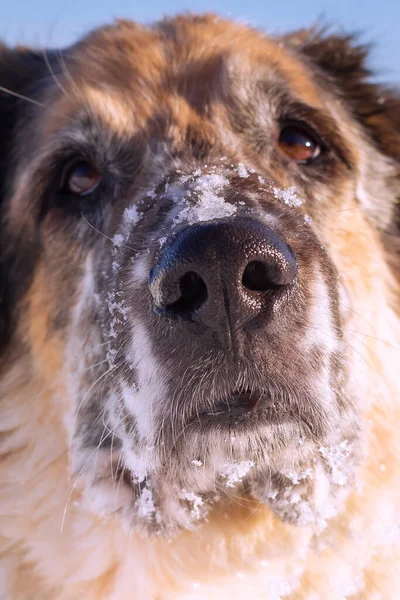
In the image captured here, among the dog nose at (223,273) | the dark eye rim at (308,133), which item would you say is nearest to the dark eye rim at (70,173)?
the dark eye rim at (308,133)

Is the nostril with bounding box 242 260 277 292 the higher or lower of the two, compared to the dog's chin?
higher

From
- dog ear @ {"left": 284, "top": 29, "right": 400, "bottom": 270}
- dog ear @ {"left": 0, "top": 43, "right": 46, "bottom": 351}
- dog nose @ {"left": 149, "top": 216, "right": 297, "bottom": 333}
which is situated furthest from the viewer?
dog ear @ {"left": 284, "top": 29, "right": 400, "bottom": 270}

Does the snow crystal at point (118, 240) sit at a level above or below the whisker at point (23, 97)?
below

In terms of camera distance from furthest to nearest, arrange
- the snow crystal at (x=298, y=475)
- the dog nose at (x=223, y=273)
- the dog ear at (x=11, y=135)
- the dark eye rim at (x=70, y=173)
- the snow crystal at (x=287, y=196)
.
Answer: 1. the dog ear at (x=11, y=135)
2. the dark eye rim at (x=70, y=173)
3. the snow crystal at (x=287, y=196)
4. the snow crystal at (x=298, y=475)
5. the dog nose at (x=223, y=273)

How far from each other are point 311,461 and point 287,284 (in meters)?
0.68

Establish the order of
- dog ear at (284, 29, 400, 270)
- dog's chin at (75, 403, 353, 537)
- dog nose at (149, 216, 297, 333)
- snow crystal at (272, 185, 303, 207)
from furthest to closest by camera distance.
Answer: dog ear at (284, 29, 400, 270)
snow crystal at (272, 185, 303, 207)
dog's chin at (75, 403, 353, 537)
dog nose at (149, 216, 297, 333)

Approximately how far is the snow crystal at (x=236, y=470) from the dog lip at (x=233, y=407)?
0.58ft

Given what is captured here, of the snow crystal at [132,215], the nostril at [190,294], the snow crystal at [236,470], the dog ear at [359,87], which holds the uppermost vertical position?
the dog ear at [359,87]

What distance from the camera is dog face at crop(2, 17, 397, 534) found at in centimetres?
192

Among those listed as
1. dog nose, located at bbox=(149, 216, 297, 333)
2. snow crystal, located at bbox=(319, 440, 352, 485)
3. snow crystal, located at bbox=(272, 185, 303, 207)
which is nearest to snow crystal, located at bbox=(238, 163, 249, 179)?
snow crystal, located at bbox=(272, 185, 303, 207)

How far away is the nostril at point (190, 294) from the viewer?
1867 millimetres

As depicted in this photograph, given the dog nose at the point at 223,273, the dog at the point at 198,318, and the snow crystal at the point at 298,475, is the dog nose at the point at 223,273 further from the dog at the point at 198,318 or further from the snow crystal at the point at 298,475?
the snow crystal at the point at 298,475

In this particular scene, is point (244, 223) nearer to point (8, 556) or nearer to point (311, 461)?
point (311, 461)

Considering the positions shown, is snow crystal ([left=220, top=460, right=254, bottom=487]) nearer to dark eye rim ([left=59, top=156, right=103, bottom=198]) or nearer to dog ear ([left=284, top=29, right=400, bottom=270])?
dark eye rim ([left=59, top=156, right=103, bottom=198])
